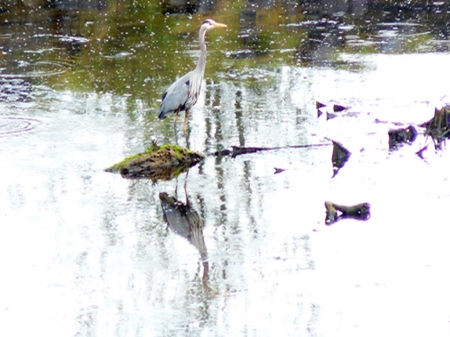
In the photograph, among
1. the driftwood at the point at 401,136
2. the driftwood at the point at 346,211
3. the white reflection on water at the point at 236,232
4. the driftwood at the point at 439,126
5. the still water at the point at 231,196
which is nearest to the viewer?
the white reflection on water at the point at 236,232

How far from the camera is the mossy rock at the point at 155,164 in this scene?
10.2 meters

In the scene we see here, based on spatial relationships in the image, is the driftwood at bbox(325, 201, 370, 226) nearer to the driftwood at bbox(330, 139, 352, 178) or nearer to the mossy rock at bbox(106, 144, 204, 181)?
the driftwood at bbox(330, 139, 352, 178)

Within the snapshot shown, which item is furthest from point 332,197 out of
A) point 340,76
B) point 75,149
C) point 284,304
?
point 340,76

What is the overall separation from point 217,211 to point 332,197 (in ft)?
3.83

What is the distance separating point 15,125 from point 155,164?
10.00 feet

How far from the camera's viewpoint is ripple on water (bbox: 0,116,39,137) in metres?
12.1

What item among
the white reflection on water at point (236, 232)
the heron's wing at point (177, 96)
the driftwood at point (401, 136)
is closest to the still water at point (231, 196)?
the white reflection on water at point (236, 232)

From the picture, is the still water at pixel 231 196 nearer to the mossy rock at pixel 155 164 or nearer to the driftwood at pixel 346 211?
the driftwood at pixel 346 211

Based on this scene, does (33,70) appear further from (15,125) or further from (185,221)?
(185,221)

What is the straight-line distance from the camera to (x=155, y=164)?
1028 cm

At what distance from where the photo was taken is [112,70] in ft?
52.3

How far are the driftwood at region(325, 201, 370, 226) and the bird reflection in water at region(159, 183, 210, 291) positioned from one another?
1.19m

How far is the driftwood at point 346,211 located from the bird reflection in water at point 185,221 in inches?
46.7

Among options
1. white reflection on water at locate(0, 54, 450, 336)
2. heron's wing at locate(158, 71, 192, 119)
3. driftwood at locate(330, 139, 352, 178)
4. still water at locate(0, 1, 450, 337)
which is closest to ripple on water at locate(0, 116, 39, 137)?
still water at locate(0, 1, 450, 337)
